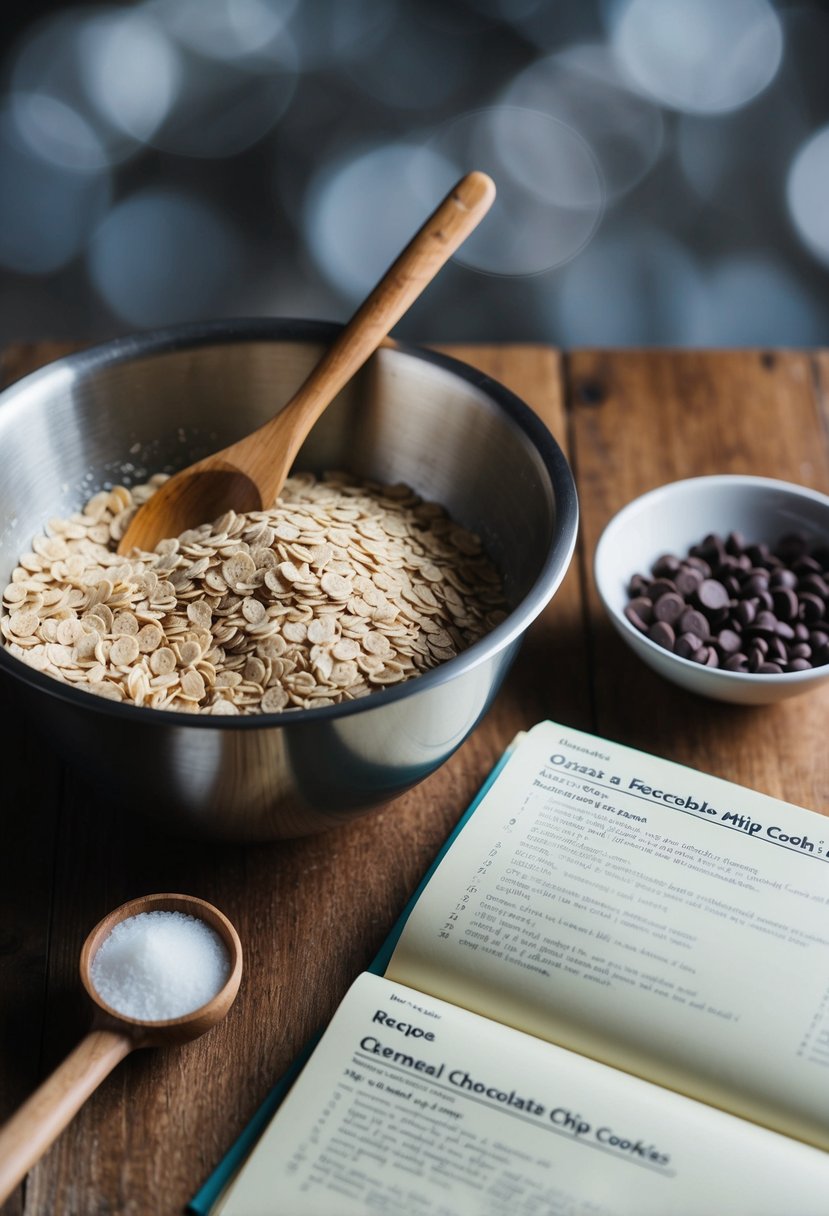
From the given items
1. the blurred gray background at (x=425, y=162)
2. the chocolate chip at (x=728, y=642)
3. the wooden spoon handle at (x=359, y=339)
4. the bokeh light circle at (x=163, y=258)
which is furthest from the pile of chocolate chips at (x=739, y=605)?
the bokeh light circle at (x=163, y=258)

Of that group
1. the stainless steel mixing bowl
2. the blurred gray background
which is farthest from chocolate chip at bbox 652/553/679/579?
the blurred gray background

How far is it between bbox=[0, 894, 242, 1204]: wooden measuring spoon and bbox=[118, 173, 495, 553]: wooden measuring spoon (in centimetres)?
31

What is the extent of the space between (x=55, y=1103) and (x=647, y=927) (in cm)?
34

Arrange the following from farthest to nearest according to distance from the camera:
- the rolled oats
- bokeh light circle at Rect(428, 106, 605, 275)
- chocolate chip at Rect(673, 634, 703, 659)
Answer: bokeh light circle at Rect(428, 106, 605, 275), chocolate chip at Rect(673, 634, 703, 659), the rolled oats

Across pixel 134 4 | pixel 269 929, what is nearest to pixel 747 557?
pixel 269 929

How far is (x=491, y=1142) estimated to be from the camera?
0.59 metres

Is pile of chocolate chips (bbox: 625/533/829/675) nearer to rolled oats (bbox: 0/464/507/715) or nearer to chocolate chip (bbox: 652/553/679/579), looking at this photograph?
chocolate chip (bbox: 652/553/679/579)

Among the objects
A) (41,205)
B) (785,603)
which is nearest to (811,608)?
(785,603)

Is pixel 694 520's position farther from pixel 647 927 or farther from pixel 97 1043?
pixel 97 1043

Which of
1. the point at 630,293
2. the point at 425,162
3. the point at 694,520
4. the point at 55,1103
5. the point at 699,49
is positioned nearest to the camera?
the point at 55,1103

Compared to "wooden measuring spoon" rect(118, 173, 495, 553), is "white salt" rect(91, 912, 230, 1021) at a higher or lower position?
lower

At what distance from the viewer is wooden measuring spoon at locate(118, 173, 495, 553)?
841 mm

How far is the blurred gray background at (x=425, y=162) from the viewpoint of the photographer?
1.86 meters

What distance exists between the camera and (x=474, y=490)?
2.96 ft
